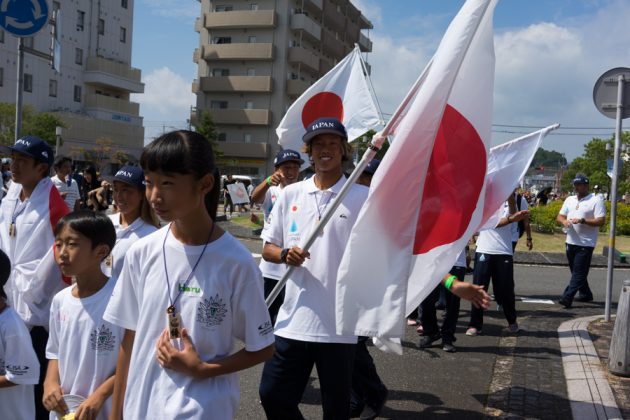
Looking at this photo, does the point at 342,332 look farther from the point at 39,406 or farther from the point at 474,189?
the point at 39,406

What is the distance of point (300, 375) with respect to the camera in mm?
3822

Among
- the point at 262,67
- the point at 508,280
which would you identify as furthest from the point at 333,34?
the point at 508,280

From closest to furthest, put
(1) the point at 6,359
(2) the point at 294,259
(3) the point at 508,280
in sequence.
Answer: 1. (1) the point at 6,359
2. (2) the point at 294,259
3. (3) the point at 508,280

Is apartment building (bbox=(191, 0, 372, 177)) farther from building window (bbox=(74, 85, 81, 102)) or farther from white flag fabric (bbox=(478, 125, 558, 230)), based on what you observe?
white flag fabric (bbox=(478, 125, 558, 230))

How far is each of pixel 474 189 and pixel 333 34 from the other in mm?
71207

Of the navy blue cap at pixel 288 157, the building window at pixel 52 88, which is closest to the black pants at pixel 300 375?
the navy blue cap at pixel 288 157

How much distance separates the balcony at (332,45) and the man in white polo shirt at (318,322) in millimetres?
67082

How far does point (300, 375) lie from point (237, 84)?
202 ft

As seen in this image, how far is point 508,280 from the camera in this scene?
8031 mm

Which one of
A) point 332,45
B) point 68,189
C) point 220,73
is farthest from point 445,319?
point 332,45

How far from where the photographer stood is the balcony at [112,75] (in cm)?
5128

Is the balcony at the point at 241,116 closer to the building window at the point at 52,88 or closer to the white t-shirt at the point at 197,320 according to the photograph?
the building window at the point at 52,88


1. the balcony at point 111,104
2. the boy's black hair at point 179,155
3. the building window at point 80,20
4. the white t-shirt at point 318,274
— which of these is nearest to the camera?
the boy's black hair at point 179,155

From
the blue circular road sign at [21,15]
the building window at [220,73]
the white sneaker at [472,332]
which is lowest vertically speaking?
the white sneaker at [472,332]
